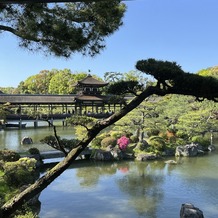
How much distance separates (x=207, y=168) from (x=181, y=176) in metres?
2.04

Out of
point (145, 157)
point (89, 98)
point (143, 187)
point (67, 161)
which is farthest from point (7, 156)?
point (89, 98)

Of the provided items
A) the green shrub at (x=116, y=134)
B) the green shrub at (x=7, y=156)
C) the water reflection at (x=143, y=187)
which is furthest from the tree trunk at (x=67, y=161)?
the green shrub at (x=116, y=134)

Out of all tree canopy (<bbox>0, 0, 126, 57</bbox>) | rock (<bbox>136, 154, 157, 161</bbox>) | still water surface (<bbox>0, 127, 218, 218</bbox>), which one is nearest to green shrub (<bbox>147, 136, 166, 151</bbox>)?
rock (<bbox>136, 154, 157, 161</bbox>)

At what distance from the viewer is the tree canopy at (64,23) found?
5.18m

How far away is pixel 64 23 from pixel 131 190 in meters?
7.31

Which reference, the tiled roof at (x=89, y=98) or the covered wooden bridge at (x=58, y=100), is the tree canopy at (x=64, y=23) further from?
the tiled roof at (x=89, y=98)

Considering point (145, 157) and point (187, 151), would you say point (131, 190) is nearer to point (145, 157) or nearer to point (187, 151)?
point (145, 157)

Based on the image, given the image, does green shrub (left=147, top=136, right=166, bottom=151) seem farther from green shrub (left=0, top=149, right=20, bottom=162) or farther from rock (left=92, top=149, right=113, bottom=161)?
green shrub (left=0, top=149, right=20, bottom=162)

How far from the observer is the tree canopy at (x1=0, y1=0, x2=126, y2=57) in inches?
204

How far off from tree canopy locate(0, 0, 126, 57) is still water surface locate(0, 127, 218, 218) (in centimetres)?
517

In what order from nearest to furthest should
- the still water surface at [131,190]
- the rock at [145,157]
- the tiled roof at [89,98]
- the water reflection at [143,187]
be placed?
the still water surface at [131,190] < the water reflection at [143,187] < the rock at [145,157] < the tiled roof at [89,98]

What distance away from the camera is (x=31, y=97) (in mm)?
34469

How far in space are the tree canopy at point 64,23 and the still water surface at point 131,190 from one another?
17.0ft

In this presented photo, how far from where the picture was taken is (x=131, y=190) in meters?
10.9
